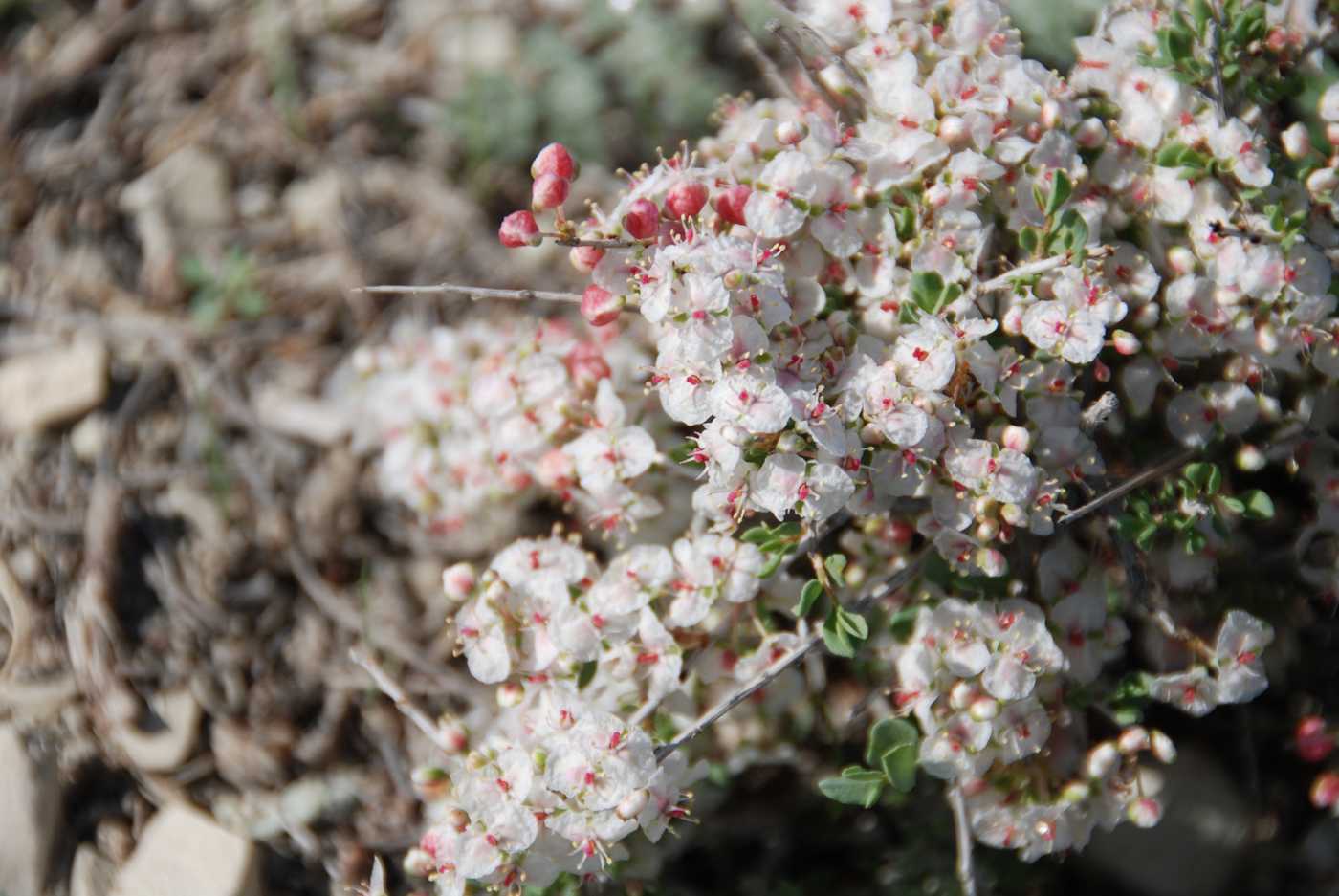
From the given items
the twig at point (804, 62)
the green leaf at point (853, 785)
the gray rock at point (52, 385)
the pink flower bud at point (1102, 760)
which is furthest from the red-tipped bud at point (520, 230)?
the gray rock at point (52, 385)

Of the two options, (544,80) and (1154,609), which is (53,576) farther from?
(1154,609)

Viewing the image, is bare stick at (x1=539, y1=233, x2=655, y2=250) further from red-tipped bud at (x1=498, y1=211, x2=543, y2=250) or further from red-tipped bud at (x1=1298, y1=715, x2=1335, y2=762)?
red-tipped bud at (x1=1298, y1=715, x2=1335, y2=762)

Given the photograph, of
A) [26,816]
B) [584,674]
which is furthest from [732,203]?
[26,816]

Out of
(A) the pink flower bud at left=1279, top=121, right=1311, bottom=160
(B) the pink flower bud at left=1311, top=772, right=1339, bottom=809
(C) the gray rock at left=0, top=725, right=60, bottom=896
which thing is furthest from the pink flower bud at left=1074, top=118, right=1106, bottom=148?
(C) the gray rock at left=0, top=725, right=60, bottom=896

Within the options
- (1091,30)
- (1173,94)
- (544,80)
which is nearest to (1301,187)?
(1173,94)

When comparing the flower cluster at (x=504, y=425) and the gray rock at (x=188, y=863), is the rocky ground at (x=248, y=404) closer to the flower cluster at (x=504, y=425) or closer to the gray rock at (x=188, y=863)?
the gray rock at (x=188, y=863)

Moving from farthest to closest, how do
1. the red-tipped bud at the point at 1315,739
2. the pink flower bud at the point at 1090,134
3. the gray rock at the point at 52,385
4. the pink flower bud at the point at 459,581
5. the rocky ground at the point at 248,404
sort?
the gray rock at the point at 52,385
the rocky ground at the point at 248,404
the red-tipped bud at the point at 1315,739
the pink flower bud at the point at 459,581
the pink flower bud at the point at 1090,134
